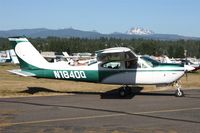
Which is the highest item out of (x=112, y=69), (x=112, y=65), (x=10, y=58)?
(x=112, y=65)

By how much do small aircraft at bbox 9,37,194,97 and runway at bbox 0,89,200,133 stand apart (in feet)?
3.56

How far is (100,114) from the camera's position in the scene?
1338 centimetres

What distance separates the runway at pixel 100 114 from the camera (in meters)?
10.7

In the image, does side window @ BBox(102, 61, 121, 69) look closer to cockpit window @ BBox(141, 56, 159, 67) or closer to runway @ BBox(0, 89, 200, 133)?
cockpit window @ BBox(141, 56, 159, 67)

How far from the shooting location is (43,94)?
20312 mm

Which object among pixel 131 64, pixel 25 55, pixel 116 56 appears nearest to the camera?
pixel 116 56

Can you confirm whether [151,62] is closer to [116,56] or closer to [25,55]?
[116,56]

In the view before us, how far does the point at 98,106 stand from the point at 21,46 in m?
6.56

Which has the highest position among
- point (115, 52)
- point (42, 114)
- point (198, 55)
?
point (115, 52)

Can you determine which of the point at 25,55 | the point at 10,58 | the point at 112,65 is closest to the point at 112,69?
the point at 112,65

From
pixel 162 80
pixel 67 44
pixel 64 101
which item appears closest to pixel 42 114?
pixel 64 101

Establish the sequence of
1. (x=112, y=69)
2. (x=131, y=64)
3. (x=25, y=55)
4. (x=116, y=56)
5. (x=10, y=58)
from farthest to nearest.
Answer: (x=10, y=58) < (x=25, y=55) < (x=112, y=69) < (x=131, y=64) < (x=116, y=56)

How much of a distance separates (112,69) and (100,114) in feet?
21.4

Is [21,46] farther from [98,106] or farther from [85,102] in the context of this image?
[98,106]
